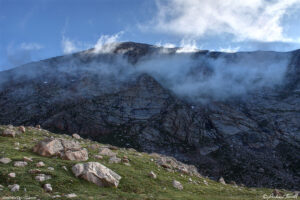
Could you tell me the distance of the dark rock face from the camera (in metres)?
83.6

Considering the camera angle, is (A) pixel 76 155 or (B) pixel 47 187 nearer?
(B) pixel 47 187

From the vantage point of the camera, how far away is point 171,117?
109562mm

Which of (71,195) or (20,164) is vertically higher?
(20,164)

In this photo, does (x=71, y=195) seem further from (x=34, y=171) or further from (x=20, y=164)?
(x=20, y=164)

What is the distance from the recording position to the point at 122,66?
Answer: 147000mm

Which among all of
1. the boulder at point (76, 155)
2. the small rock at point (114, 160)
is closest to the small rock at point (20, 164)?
the boulder at point (76, 155)

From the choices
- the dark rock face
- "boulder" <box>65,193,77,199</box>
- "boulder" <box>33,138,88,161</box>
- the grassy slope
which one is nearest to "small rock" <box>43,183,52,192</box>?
the grassy slope

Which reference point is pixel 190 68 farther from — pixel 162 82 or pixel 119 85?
pixel 119 85

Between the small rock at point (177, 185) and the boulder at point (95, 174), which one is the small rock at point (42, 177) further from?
the small rock at point (177, 185)

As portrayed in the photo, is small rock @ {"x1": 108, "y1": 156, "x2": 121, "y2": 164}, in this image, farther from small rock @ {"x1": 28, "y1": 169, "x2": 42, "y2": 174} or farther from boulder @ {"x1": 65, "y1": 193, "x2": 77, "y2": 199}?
boulder @ {"x1": 65, "y1": 193, "x2": 77, "y2": 199}

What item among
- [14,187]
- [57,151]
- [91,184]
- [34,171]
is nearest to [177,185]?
[91,184]

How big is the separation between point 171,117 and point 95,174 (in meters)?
90.0

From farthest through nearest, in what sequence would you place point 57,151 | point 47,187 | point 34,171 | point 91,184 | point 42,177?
point 57,151 → point 91,184 → point 34,171 → point 42,177 → point 47,187

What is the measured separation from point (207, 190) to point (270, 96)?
10552 cm
